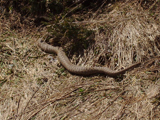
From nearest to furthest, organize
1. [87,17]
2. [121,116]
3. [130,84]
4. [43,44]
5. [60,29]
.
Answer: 1. [121,116]
2. [130,84]
3. [60,29]
4. [43,44]
5. [87,17]

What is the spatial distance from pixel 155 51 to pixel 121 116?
187 cm

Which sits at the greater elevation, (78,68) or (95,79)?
(78,68)

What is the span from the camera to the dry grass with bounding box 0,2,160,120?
11.6ft

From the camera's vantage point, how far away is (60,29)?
5070 millimetres

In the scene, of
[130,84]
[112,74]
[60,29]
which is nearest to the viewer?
[130,84]

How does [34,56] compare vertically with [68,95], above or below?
above

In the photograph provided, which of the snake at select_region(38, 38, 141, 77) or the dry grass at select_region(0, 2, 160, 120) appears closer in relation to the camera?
the dry grass at select_region(0, 2, 160, 120)

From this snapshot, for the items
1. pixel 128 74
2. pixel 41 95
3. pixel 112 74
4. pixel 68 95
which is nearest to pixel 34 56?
pixel 41 95

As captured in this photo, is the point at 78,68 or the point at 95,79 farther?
the point at 78,68

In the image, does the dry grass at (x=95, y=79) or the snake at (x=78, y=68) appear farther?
the snake at (x=78, y=68)

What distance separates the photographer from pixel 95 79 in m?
4.39

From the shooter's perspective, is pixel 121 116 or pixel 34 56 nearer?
pixel 121 116

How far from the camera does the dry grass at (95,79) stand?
355 centimetres

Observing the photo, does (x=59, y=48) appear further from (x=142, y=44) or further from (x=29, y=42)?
(x=142, y=44)
